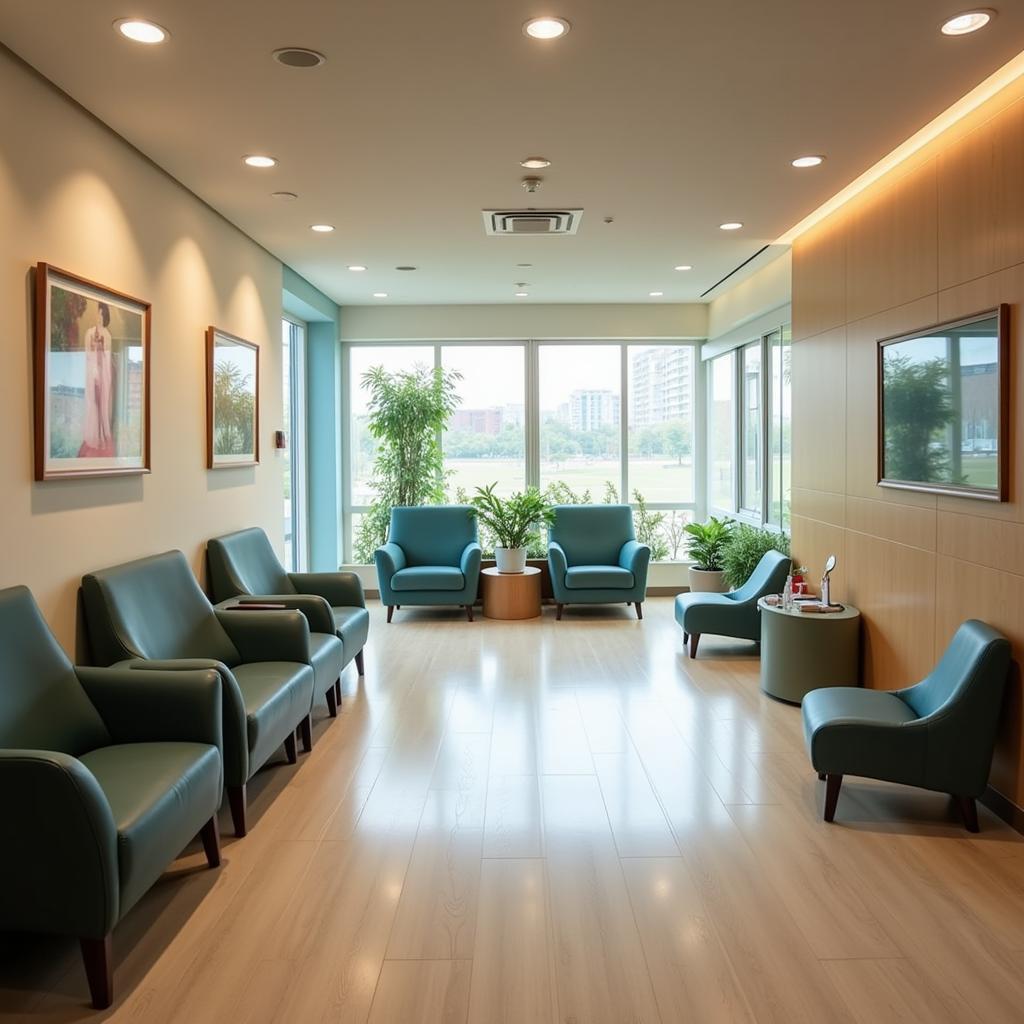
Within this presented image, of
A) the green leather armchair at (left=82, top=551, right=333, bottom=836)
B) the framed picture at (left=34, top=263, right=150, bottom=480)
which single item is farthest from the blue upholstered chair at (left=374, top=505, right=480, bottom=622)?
the framed picture at (left=34, top=263, right=150, bottom=480)

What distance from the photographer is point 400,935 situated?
270 centimetres

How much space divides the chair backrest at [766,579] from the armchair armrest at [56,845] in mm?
4642

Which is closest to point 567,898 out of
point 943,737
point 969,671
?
point 943,737

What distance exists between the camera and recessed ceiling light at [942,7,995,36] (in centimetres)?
293

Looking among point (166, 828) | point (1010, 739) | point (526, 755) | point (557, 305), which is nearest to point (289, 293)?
point (557, 305)

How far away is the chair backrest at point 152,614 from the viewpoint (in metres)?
3.68

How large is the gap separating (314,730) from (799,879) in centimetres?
264

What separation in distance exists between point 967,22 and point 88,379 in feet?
11.4

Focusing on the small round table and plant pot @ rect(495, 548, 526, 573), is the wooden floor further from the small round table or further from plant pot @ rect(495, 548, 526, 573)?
plant pot @ rect(495, 548, 526, 573)

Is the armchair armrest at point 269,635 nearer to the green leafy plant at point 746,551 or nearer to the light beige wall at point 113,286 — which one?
the light beige wall at point 113,286

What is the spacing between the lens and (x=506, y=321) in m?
9.17

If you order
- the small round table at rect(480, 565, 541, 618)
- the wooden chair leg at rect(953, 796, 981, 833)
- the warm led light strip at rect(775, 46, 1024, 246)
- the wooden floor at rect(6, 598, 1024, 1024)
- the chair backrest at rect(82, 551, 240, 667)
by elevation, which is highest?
the warm led light strip at rect(775, 46, 1024, 246)

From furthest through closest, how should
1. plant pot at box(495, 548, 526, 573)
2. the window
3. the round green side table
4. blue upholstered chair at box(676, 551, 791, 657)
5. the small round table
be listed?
the window < plant pot at box(495, 548, 526, 573) < the small round table < blue upholstered chair at box(676, 551, 791, 657) < the round green side table

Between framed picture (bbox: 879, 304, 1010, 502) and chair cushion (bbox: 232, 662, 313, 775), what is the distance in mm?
2928
